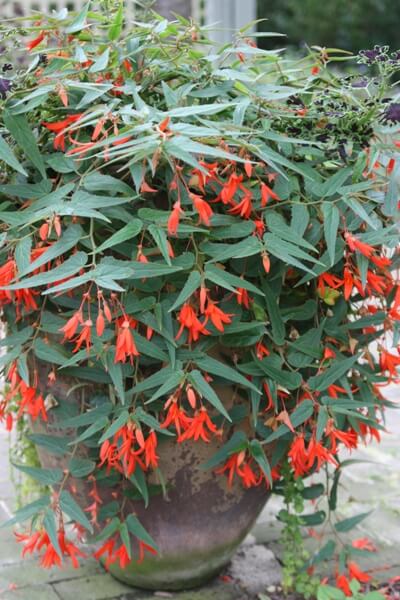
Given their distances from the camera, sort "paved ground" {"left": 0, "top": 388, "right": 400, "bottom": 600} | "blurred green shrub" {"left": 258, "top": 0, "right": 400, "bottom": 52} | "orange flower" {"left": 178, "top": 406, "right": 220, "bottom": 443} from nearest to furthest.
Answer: "orange flower" {"left": 178, "top": 406, "right": 220, "bottom": 443} → "paved ground" {"left": 0, "top": 388, "right": 400, "bottom": 600} → "blurred green shrub" {"left": 258, "top": 0, "right": 400, "bottom": 52}

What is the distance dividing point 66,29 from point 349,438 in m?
1.07

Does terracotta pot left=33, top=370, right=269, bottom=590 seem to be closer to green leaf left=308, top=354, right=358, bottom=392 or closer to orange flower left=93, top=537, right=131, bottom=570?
orange flower left=93, top=537, right=131, bottom=570

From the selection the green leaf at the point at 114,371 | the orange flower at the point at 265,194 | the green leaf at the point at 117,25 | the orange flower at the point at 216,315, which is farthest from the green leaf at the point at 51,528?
the green leaf at the point at 117,25

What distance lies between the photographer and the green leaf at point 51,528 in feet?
6.55

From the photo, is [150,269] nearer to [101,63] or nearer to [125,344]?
[125,344]

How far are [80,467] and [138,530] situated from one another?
0.20 m

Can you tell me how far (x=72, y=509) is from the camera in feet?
6.64

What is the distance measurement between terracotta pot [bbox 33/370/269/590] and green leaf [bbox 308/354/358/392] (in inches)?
8.0

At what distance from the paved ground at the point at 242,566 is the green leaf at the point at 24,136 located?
114cm

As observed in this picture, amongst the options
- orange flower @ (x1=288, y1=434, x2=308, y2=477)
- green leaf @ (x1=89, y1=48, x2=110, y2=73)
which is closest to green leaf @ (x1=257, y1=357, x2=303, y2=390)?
orange flower @ (x1=288, y1=434, x2=308, y2=477)

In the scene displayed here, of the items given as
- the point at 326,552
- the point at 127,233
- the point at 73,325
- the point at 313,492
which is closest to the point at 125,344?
the point at 73,325

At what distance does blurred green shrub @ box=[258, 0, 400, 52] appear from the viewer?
591 inches

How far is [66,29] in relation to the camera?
1.98m

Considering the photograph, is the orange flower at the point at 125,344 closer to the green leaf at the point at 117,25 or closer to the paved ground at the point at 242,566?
the green leaf at the point at 117,25
